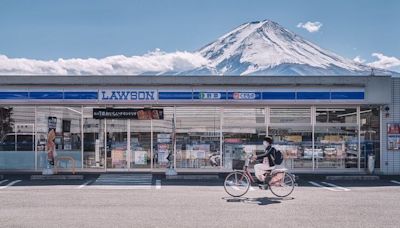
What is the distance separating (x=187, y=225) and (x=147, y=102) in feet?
38.1

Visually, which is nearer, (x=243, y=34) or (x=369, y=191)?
(x=369, y=191)

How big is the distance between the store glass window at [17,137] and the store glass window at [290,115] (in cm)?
949

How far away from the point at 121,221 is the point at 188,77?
11.5 meters

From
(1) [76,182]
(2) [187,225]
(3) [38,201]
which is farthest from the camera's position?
(1) [76,182]

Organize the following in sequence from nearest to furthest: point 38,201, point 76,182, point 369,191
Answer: point 38,201
point 369,191
point 76,182

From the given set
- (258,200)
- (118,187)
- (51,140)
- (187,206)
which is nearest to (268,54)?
(51,140)

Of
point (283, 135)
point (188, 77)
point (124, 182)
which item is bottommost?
point (124, 182)

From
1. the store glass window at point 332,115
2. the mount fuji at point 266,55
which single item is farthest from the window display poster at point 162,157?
the mount fuji at point 266,55

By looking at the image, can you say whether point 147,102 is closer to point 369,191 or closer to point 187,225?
point 369,191

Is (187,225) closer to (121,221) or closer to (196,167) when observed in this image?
(121,221)

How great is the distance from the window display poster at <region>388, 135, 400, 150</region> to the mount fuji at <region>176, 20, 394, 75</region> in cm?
7738

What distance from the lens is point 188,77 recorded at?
20359mm

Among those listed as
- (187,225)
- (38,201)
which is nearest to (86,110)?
(38,201)

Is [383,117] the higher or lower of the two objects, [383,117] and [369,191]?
the higher
